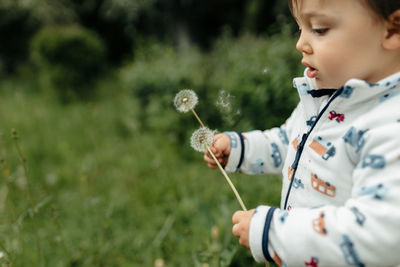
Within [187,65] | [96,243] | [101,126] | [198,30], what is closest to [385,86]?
[96,243]

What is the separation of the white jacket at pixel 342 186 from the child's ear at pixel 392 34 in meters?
0.08

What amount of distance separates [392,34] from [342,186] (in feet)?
1.30

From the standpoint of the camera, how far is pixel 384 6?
0.77 meters

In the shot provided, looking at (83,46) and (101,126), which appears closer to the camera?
(101,126)

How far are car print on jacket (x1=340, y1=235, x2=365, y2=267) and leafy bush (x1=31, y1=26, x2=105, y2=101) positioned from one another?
5539mm

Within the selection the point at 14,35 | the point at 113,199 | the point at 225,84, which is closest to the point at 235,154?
the point at 113,199

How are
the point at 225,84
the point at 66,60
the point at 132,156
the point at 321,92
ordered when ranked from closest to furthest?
the point at 321,92 → the point at 225,84 → the point at 132,156 → the point at 66,60

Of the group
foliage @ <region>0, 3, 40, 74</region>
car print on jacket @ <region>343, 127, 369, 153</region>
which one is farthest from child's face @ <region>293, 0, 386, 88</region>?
foliage @ <region>0, 3, 40, 74</region>

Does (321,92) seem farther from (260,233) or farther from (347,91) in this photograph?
(260,233)

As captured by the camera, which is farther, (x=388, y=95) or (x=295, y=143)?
(x=295, y=143)

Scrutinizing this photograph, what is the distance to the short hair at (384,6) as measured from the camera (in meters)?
0.77

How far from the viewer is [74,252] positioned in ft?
6.14

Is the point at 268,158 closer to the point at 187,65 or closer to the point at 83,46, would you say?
the point at 187,65

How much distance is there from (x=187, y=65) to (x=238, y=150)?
2.74 meters
